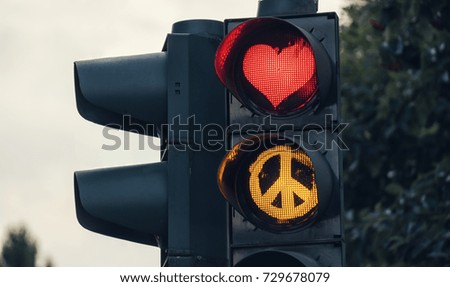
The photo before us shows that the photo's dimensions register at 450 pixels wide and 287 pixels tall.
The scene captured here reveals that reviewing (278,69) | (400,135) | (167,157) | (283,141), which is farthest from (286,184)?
(400,135)

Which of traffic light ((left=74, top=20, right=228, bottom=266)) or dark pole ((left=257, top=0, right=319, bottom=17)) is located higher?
dark pole ((left=257, top=0, right=319, bottom=17))

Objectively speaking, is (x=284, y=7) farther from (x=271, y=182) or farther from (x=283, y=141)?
(x=271, y=182)

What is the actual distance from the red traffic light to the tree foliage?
599 cm

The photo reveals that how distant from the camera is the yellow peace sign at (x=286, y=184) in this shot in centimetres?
642

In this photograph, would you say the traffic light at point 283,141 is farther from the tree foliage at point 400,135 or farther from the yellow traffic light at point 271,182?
the tree foliage at point 400,135

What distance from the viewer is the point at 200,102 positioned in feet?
22.4

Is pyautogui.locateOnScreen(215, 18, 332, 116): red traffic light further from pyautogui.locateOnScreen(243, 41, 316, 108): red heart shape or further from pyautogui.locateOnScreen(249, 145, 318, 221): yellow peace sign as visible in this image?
pyautogui.locateOnScreen(249, 145, 318, 221): yellow peace sign

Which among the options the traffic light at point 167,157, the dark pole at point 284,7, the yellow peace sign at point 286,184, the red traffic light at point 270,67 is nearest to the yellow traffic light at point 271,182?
the yellow peace sign at point 286,184

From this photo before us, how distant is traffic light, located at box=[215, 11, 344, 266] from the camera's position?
6.36 metres

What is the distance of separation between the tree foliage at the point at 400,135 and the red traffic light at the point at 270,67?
5.99m

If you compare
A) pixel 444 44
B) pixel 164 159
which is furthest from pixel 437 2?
pixel 164 159

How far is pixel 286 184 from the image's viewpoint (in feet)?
21.2

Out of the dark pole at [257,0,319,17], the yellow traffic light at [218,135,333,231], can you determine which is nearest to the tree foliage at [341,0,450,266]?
the dark pole at [257,0,319,17]
